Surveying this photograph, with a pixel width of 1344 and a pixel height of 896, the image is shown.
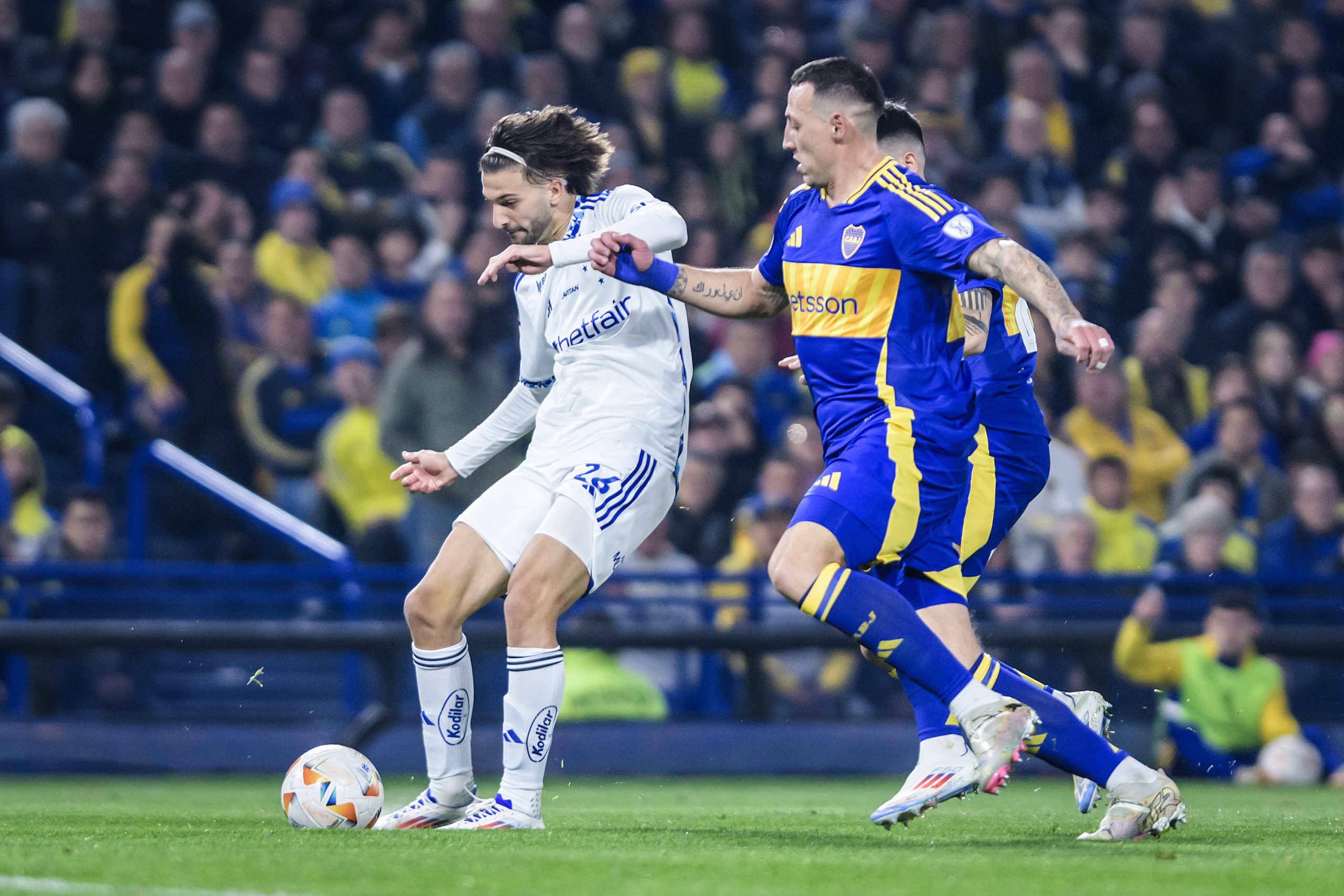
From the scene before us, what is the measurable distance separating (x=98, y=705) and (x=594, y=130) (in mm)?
5040

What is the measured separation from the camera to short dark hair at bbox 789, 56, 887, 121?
5250 mm

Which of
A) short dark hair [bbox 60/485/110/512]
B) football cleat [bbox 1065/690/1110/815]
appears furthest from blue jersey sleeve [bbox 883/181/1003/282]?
short dark hair [bbox 60/485/110/512]

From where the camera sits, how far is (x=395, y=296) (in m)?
11.5

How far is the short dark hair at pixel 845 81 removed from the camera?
525 cm

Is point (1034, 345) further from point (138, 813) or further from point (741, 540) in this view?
point (741, 540)

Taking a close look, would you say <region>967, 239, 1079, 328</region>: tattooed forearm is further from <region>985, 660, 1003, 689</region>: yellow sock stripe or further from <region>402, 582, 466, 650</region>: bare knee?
<region>402, 582, 466, 650</region>: bare knee

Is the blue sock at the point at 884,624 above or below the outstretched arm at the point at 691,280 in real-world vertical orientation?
below

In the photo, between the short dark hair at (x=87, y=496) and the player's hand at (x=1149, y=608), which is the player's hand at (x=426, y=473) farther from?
the player's hand at (x=1149, y=608)

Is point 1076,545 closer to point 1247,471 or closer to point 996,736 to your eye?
point 1247,471

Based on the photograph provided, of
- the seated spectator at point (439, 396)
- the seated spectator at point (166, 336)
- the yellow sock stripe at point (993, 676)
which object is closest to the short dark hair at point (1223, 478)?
the seated spectator at point (439, 396)

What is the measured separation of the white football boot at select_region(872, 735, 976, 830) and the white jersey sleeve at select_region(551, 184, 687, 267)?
1869 millimetres

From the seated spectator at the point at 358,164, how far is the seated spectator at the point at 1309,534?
20.8 feet

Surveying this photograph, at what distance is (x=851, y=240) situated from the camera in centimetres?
515

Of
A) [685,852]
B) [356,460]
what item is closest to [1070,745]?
[685,852]
